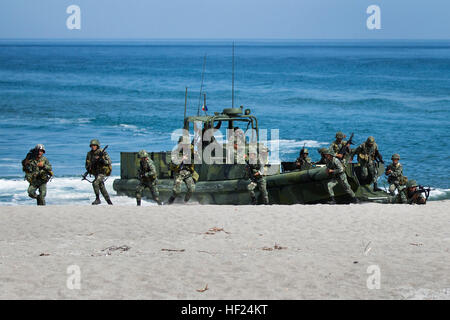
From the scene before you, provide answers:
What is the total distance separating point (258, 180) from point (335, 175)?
169 centimetres

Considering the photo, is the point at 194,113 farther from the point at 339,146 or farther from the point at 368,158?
the point at 368,158

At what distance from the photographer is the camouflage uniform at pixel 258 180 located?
49.2 feet

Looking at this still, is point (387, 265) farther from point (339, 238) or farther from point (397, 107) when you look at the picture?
point (397, 107)

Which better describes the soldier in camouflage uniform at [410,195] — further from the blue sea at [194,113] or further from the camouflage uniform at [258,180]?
the camouflage uniform at [258,180]

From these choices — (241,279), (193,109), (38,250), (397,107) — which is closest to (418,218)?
(241,279)

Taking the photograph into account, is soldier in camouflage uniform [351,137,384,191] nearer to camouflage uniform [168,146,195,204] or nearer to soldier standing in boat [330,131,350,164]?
soldier standing in boat [330,131,350,164]

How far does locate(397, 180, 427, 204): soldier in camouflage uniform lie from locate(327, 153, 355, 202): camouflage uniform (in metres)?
1.18

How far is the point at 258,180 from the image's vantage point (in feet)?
49.4

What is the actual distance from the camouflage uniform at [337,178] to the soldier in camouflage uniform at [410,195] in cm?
118

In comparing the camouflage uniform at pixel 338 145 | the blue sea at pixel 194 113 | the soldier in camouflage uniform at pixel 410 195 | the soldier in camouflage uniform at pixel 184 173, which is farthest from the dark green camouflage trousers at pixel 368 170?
the soldier in camouflage uniform at pixel 184 173

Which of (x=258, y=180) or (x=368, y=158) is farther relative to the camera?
(x=368, y=158)

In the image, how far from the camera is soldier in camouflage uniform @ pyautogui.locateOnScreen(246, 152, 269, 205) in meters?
15.0

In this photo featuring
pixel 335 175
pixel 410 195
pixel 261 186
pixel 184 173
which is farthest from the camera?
pixel 184 173

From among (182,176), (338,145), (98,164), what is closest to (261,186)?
(182,176)
